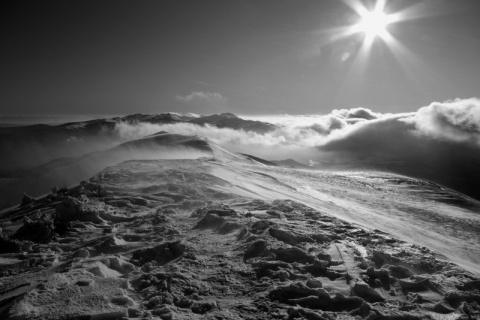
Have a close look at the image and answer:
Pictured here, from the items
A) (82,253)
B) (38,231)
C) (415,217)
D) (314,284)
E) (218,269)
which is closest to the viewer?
(314,284)

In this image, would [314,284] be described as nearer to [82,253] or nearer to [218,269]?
[218,269]

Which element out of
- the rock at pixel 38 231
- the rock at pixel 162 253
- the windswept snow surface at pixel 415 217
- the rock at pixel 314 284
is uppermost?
the rock at pixel 314 284

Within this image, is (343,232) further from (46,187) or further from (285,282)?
(46,187)

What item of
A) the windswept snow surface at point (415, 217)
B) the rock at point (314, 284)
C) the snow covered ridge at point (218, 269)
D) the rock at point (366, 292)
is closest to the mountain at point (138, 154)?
the windswept snow surface at point (415, 217)

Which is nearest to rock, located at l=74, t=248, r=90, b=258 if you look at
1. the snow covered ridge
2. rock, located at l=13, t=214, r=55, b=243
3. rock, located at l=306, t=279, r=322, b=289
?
the snow covered ridge

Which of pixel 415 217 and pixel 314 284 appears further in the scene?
pixel 415 217

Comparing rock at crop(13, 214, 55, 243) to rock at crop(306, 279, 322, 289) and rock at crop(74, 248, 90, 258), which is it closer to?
rock at crop(74, 248, 90, 258)

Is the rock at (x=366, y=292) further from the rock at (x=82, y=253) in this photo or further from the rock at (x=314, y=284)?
the rock at (x=82, y=253)

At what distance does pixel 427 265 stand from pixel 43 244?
358 inches

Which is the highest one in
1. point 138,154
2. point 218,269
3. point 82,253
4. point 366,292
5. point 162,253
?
point 366,292

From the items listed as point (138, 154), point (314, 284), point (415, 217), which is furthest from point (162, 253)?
point (138, 154)

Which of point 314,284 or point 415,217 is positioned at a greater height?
point 314,284

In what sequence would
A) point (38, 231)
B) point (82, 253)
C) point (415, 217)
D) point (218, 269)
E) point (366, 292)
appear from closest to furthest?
point (366, 292) < point (218, 269) < point (82, 253) < point (38, 231) < point (415, 217)

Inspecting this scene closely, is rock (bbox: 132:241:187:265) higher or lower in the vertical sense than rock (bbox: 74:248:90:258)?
higher
